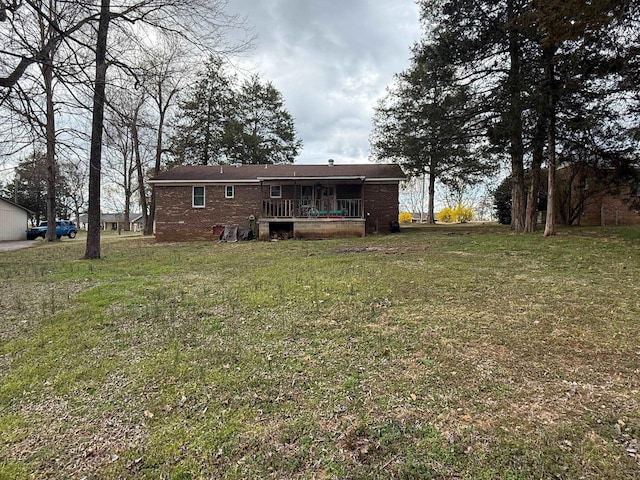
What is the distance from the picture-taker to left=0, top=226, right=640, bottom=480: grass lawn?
216cm

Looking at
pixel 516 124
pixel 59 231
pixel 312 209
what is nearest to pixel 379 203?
pixel 312 209

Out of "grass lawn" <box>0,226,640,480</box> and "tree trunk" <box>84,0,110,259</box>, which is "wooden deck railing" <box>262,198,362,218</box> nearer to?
"tree trunk" <box>84,0,110,259</box>

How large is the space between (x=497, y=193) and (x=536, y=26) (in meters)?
16.3

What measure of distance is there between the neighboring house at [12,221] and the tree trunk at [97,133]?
1937 centimetres

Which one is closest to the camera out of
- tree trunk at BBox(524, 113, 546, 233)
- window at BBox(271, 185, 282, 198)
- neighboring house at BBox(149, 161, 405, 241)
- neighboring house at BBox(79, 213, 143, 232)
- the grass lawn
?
the grass lawn

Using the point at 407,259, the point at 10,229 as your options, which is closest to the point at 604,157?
the point at 407,259

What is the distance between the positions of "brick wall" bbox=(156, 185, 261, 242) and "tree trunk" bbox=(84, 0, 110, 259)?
7690mm

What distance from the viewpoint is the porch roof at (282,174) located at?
1816cm

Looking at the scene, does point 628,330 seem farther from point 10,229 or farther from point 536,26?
point 10,229

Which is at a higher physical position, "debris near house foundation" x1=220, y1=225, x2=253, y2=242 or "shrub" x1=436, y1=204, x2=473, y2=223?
"shrub" x1=436, y1=204, x2=473, y2=223

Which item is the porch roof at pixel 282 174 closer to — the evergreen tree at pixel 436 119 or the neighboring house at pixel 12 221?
the evergreen tree at pixel 436 119

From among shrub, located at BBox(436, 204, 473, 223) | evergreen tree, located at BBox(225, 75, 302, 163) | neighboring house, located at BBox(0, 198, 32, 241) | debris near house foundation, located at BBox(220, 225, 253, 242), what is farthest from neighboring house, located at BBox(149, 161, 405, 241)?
shrub, located at BBox(436, 204, 473, 223)

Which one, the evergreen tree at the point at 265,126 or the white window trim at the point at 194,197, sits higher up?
the evergreen tree at the point at 265,126

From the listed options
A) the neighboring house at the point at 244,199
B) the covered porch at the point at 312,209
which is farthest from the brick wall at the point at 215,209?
the covered porch at the point at 312,209
